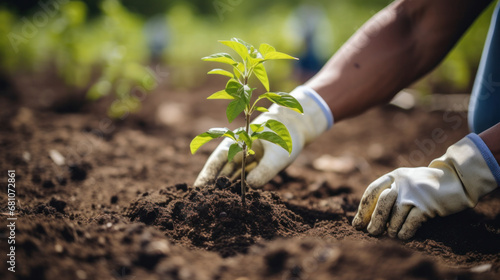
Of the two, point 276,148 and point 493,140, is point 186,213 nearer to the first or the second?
point 276,148

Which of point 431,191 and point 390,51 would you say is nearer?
point 431,191

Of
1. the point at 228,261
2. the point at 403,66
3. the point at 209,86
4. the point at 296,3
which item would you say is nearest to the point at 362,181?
the point at 403,66

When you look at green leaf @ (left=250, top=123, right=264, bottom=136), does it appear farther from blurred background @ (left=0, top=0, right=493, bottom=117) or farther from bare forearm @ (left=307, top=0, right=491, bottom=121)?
blurred background @ (left=0, top=0, right=493, bottom=117)

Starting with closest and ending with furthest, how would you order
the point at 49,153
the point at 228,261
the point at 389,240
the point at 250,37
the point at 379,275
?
the point at 379,275
the point at 228,261
the point at 389,240
the point at 49,153
the point at 250,37

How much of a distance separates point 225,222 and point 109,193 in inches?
34.2

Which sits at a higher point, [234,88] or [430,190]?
[234,88]

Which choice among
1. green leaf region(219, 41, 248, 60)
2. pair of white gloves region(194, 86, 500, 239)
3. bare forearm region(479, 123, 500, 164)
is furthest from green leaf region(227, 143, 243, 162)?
bare forearm region(479, 123, 500, 164)

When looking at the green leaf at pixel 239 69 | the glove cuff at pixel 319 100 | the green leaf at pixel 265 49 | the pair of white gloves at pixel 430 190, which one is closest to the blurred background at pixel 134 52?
the glove cuff at pixel 319 100

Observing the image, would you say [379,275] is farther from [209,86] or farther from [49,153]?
[209,86]

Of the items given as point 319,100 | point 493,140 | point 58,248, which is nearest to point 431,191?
point 493,140

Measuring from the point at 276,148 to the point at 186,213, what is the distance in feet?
1.76

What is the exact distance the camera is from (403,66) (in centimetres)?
192

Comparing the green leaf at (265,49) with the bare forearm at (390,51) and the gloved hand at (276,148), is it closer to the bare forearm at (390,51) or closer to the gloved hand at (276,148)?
the gloved hand at (276,148)

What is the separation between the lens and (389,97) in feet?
6.62
